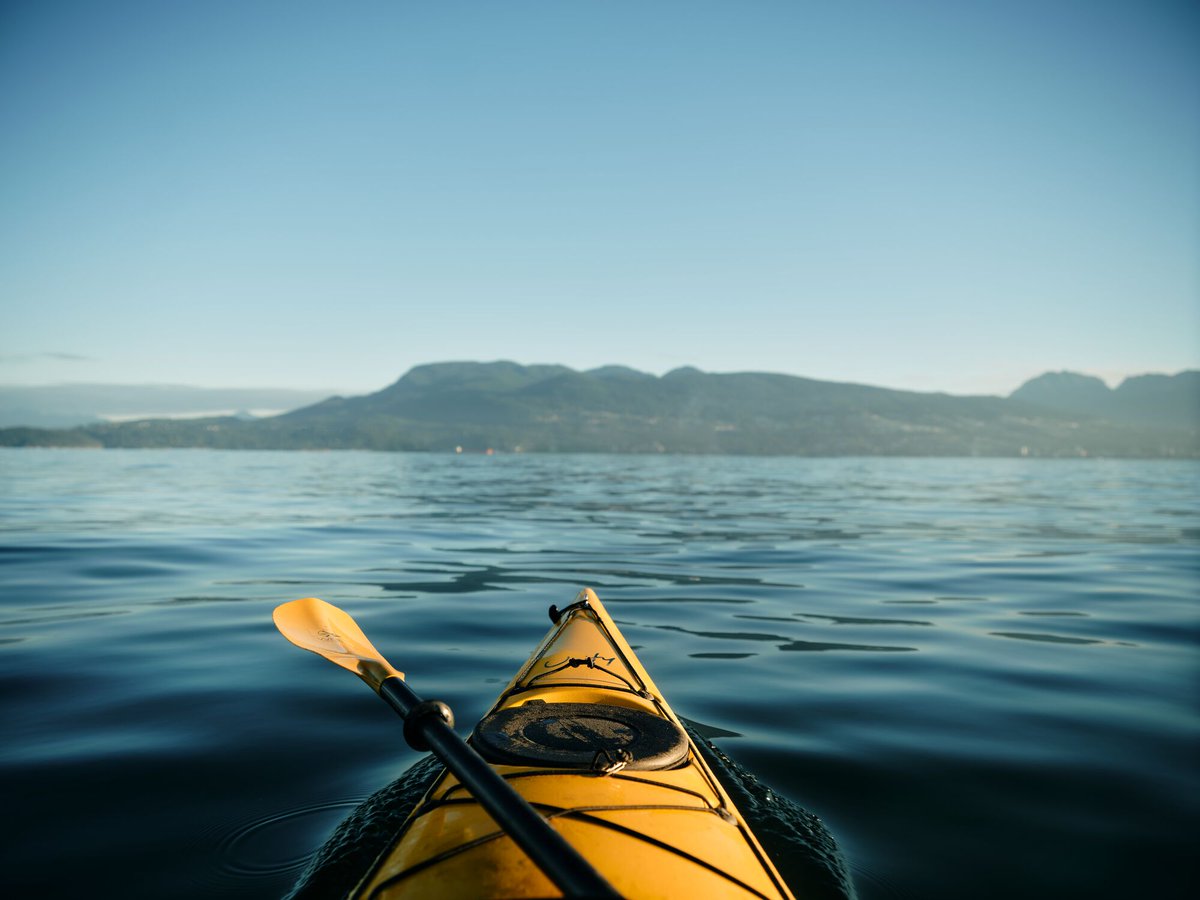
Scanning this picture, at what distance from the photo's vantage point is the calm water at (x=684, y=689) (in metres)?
3.98

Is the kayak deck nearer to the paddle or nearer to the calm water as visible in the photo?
the paddle

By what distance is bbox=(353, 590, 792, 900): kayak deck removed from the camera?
2.43m

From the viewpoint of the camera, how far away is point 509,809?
226 centimetres

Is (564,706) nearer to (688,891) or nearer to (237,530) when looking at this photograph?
(688,891)

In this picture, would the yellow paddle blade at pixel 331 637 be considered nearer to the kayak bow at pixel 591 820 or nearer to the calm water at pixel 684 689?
the kayak bow at pixel 591 820

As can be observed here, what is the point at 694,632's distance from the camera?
9.09 m

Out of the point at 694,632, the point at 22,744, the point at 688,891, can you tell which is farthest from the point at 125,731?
the point at 694,632

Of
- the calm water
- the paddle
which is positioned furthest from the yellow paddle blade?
the calm water

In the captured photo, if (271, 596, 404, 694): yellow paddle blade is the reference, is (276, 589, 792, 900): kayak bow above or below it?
below

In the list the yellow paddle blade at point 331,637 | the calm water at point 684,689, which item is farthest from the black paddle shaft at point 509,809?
the calm water at point 684,689

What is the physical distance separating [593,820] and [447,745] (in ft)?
2.04

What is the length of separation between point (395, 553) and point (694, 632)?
8509 millimetres

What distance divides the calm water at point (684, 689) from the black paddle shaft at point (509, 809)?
49.9 inches

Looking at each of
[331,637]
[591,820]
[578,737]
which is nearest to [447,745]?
[591,820]
